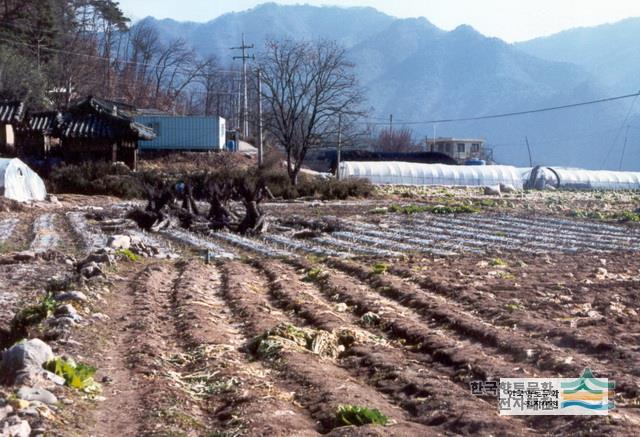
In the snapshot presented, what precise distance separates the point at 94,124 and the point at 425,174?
19.6 meters

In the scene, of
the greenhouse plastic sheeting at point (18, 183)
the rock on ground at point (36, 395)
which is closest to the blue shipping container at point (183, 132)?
the greenhouse plastic sheeting at point (18, 183)

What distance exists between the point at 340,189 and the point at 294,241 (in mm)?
17473

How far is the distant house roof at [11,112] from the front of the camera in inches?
1367

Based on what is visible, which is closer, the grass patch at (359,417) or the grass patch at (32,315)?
the grass patch at (359,417)

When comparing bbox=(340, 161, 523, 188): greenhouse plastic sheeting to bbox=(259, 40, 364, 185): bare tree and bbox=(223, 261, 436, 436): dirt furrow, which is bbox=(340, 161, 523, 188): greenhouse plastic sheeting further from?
bbox=(223, 261, 436, 436): dirt furrow

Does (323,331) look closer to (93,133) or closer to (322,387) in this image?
(322,387)

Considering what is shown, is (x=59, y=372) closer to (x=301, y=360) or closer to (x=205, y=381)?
(x=205, y=381)

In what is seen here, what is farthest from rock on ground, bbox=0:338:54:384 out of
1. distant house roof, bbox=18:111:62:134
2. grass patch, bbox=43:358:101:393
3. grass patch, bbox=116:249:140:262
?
distant house roof, bbox=18:111:62:134

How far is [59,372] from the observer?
5758mm

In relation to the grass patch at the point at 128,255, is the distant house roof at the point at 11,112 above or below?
above

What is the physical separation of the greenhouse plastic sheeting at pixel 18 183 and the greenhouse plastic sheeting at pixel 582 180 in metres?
34.6

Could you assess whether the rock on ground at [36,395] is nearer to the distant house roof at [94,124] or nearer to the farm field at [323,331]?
the farm field at [323,331]

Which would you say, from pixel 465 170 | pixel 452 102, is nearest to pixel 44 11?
pixel 465 170

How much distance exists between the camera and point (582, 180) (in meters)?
53.6
